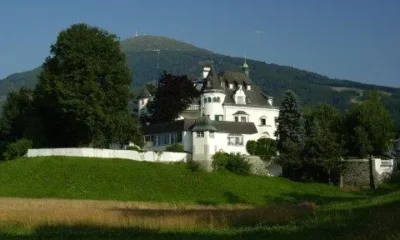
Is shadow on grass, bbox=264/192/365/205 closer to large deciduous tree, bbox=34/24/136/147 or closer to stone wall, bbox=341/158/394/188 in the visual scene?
stone wall, bbox=341/158/394/188

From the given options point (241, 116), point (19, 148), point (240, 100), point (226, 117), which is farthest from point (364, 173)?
point (19, 148)

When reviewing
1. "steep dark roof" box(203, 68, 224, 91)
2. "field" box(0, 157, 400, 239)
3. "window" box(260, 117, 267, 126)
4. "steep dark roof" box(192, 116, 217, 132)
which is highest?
"steep dark roof" box(203, 68, 224, 91)

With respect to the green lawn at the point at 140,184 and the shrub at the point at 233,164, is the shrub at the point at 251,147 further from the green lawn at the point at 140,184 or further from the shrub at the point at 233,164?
the green lawn at the point at 140,184

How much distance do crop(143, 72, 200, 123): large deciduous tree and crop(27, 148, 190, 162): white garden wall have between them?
68.7 feet

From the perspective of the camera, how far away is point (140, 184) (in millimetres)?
58656

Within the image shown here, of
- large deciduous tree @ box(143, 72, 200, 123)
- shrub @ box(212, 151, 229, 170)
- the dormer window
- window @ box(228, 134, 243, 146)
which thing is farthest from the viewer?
the dormer window

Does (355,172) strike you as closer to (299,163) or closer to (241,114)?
(299,163)

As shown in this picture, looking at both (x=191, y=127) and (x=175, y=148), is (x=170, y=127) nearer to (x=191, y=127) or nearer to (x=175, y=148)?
(x=191, y=127)

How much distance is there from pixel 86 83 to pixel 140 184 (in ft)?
50.6

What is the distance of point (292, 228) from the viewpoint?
26062 millimetres

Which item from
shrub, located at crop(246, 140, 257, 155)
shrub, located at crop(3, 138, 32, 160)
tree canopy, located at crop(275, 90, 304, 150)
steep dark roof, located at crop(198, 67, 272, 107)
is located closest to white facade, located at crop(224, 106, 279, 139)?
steep dark roof, located at crop(198, 67, 272, 107)

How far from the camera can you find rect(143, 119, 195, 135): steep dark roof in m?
77.6

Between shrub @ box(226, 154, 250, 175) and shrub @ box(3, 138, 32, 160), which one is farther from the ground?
shrub @ box(3, 138, 32, 160)

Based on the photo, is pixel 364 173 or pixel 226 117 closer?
pixel 364 173
